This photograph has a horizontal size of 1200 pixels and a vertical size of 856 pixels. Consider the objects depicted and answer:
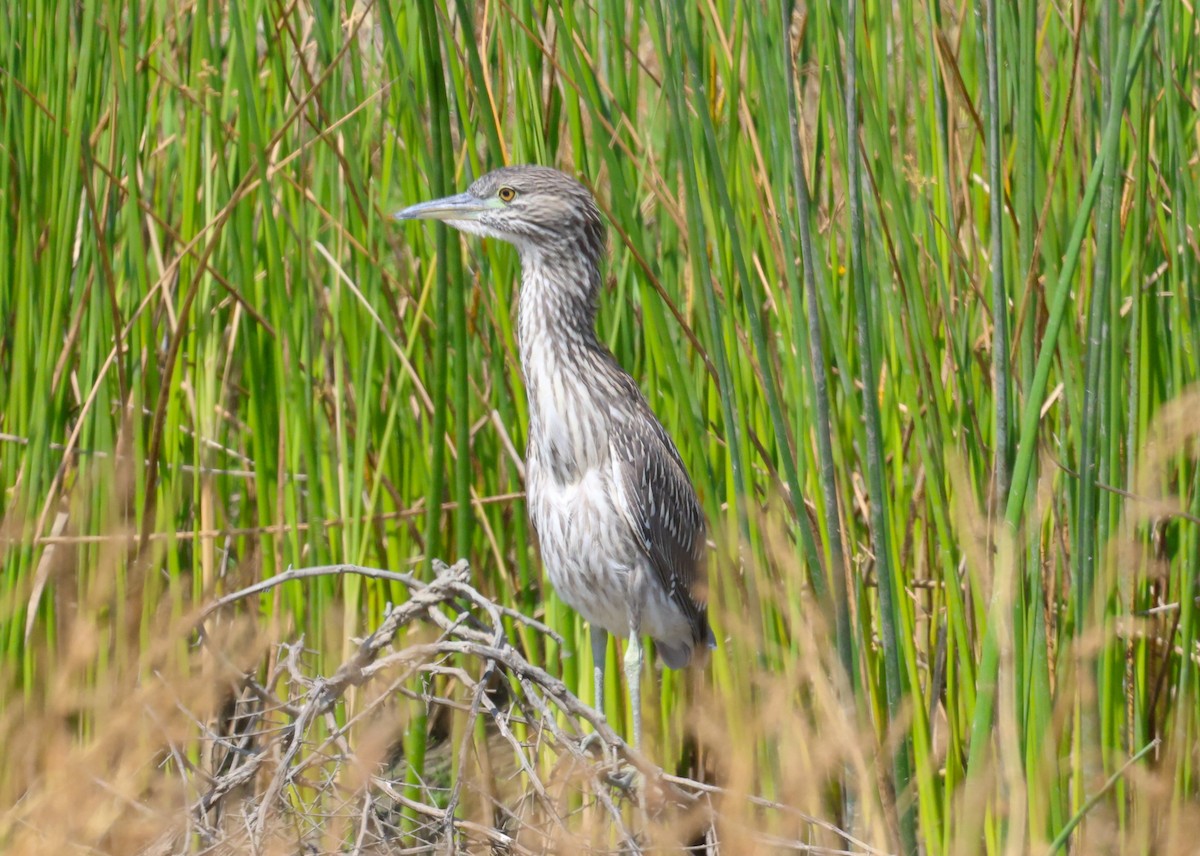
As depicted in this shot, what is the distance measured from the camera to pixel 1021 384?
7.98 ft

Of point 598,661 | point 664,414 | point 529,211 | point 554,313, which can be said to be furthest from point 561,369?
point 598,661

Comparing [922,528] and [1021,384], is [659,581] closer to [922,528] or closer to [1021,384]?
[922,528]

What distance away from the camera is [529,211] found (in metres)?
3.19

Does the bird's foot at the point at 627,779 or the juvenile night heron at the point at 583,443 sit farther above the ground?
the juvenile night heron at the point at 583,443

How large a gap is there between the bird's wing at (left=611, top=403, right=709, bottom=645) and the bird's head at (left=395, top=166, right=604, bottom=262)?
0.46 m

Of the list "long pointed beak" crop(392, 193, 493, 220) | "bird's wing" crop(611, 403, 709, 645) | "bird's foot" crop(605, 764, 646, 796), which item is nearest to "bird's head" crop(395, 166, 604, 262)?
"long pointed beak" crop(392, 193, 493, 220)

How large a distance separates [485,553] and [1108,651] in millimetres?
1727

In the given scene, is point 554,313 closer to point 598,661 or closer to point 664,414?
point 664,414

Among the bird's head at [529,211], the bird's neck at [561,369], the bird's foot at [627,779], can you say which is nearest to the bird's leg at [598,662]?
the bird's neck at [561,369]

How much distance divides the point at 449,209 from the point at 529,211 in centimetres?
32

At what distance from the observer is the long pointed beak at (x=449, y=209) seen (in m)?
2.84

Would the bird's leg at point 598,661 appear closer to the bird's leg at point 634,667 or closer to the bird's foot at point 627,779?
the bird's leg at point 634,667

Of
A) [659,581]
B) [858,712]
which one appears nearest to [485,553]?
[659,581]

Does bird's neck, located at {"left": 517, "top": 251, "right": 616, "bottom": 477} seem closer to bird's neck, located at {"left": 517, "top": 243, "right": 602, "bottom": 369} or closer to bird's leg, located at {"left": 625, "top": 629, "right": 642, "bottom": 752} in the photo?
bird's neck, located at {"left": 517, "top": 243, "right": 602, "bottom": 369}
